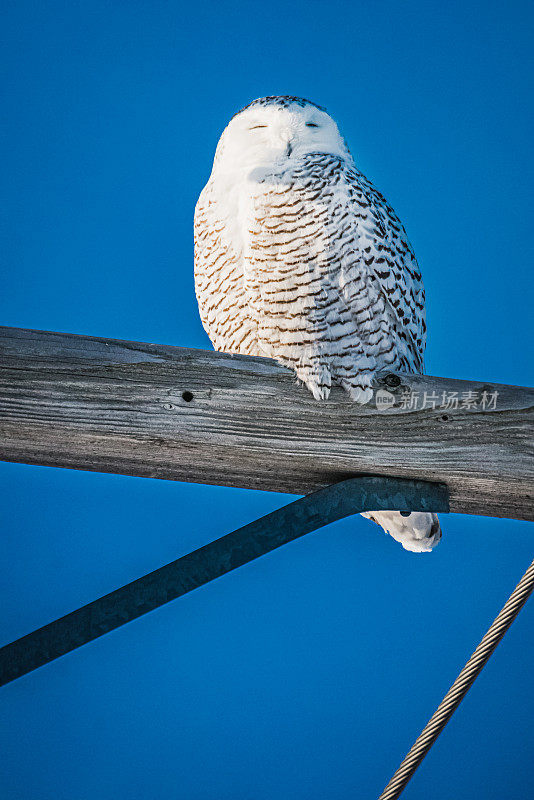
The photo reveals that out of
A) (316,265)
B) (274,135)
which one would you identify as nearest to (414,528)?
(316,265)

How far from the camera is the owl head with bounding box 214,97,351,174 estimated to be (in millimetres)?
1109

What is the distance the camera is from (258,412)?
736mm

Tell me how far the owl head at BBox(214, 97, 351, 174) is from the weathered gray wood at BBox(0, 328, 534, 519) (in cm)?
47

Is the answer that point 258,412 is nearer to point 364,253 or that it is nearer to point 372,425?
point 372,425

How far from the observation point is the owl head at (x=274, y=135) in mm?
1109

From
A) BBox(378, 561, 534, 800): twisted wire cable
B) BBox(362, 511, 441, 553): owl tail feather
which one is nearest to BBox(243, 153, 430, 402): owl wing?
BBox(362, 511, 441, 553): owl tail feather

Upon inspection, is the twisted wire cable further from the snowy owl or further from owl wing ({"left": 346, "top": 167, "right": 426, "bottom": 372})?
owl wing ({"left": 346, "top": 167, "right": 426, "bottom": 372})

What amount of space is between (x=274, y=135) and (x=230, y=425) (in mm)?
566

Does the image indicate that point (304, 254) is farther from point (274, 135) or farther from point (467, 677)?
point (467, 677)

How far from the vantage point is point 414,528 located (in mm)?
1086

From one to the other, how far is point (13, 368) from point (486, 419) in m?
0.45

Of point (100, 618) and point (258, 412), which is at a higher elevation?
point (258, 412)

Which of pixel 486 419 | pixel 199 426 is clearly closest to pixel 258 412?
pixel 199 426

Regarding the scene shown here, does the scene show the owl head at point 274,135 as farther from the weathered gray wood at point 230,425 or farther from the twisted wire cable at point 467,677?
the twisted wire cable at point 467,677
